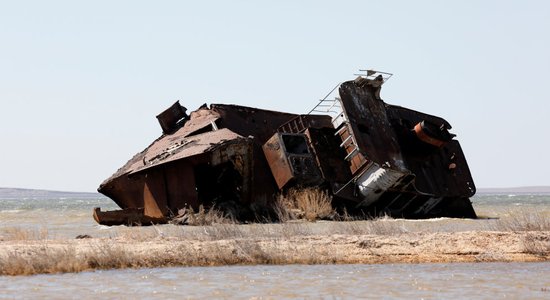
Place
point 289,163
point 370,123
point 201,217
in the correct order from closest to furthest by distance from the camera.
→ point 201,217
point 289,163
point 370,123

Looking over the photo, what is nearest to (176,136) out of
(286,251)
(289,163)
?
(289,163)

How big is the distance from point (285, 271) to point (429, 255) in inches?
94.5

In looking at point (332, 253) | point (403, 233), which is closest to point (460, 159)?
point (403, 233)

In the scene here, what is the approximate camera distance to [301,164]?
2086 centimetres

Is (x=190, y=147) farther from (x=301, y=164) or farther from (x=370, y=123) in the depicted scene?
(x=370, y=123)

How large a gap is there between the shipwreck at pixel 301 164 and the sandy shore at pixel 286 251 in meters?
6.25

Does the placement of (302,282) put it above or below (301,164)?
below

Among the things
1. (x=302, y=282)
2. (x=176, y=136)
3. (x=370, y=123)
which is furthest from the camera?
(x=176, y=136)

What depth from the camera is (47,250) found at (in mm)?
13047

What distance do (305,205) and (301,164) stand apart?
95 cm

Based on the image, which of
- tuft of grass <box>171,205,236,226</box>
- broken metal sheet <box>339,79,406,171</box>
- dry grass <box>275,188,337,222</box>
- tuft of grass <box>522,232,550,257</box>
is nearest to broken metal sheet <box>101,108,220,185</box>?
tuft of grass <box>171,205,236,226</box>

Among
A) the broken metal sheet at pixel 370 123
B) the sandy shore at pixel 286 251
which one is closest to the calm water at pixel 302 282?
the sandy shore at pixel 286 251

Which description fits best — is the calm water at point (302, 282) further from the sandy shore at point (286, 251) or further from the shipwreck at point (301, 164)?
the shipwreck at point (301, 164)

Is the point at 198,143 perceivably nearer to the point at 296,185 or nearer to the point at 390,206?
the point at 296,185
